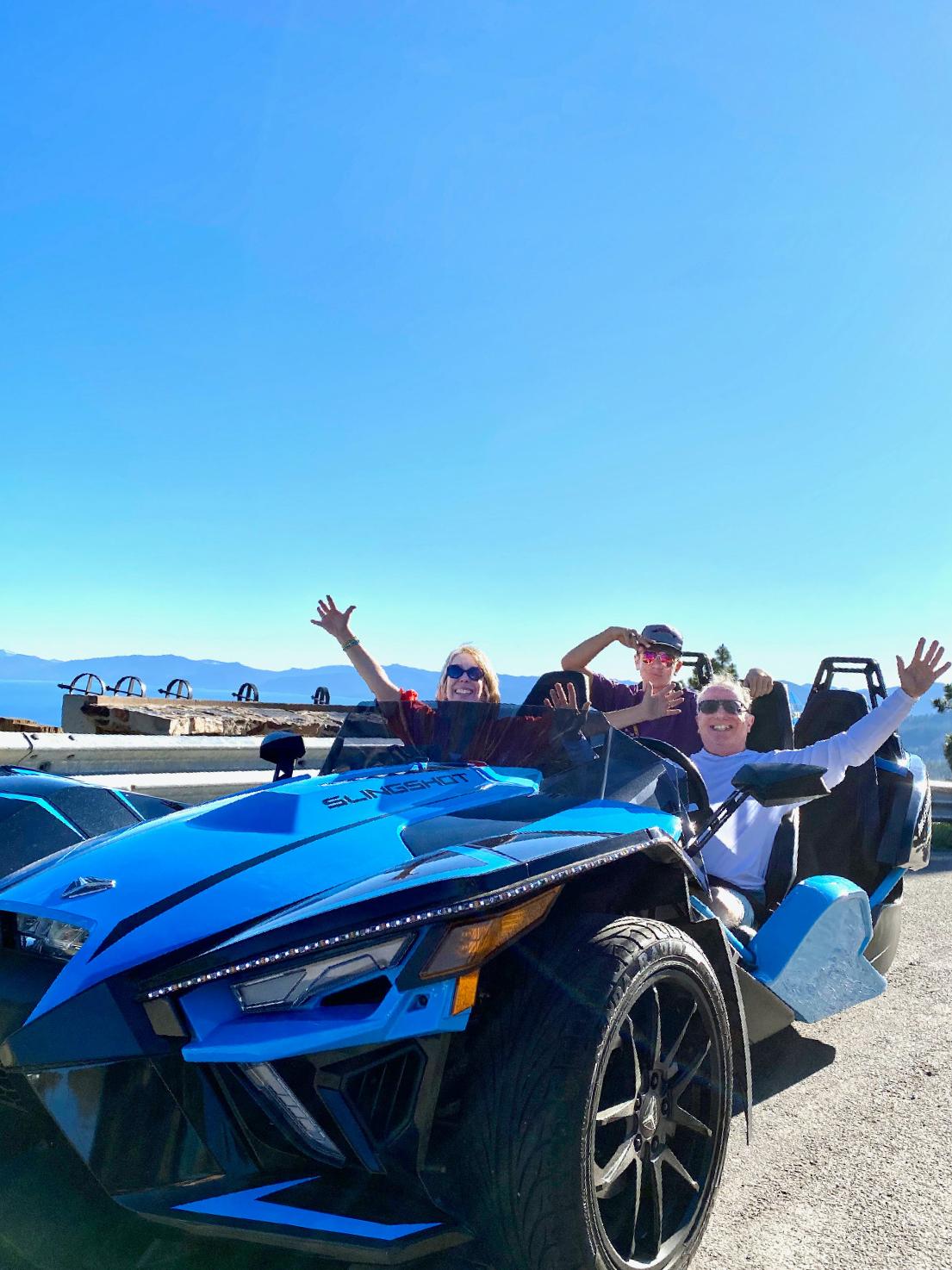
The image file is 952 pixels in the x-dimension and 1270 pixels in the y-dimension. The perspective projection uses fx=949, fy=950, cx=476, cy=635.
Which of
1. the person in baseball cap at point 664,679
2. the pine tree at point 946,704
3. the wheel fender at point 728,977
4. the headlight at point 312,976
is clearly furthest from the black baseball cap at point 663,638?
the pine tree at point 946,704

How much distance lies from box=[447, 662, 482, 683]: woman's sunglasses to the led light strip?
1687 millimetres

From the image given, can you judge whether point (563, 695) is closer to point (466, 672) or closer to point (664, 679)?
point (466, 672)

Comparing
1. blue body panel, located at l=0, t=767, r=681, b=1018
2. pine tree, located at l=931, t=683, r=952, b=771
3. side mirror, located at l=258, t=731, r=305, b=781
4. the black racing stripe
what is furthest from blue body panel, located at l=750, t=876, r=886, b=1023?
pine tree, located at l=931, t=683, r=952, b=771

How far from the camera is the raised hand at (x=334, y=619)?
14.8ft

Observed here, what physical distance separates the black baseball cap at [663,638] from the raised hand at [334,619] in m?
1.50

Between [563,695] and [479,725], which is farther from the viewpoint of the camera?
[563,695]

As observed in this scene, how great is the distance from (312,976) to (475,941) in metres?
0.31

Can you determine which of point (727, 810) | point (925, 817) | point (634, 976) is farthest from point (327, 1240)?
point (925, 817)

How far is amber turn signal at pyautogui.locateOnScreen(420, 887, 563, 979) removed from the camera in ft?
5.70

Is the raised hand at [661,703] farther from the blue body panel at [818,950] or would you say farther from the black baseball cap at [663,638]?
the blue body panel at [818,950]

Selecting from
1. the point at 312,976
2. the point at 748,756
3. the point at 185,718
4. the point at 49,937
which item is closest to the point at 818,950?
the point at 748,756

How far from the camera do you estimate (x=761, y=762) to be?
140 inches

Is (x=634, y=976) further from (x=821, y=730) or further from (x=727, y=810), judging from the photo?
(x=821, y=730)

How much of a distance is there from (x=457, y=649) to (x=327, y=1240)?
2354 mm
